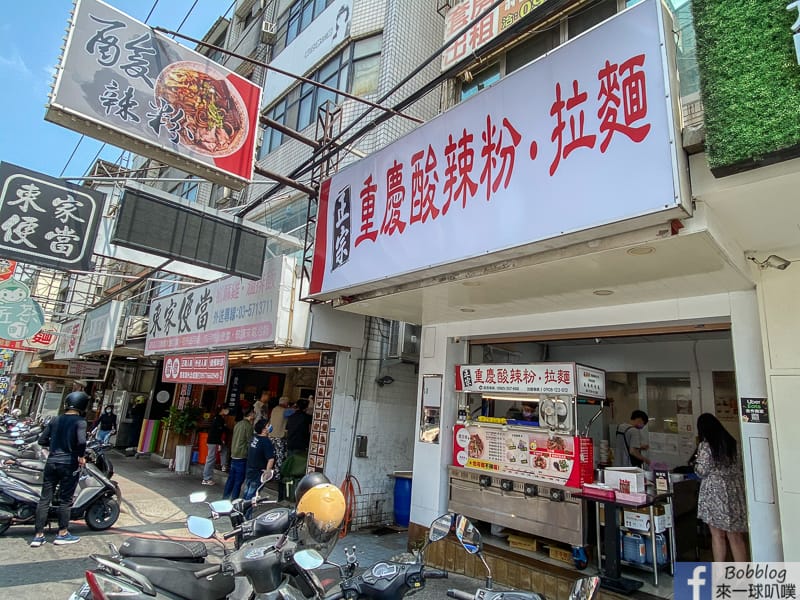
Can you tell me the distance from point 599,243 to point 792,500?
265cm

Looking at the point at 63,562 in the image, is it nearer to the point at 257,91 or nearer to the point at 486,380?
the point at 486,380

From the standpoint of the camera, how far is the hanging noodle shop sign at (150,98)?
4.83 metres

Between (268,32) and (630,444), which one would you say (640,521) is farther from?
(268,32)

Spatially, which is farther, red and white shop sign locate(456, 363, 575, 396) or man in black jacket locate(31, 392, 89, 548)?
man in black jacket locate(31, 392, 89, 548)

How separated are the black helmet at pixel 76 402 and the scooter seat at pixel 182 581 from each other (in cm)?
360

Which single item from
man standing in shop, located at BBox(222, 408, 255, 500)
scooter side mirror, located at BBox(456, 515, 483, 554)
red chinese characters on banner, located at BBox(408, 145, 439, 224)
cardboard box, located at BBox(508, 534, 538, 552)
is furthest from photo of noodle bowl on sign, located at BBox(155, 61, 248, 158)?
cardboard box, located at BBox(508, 534, 538, 552)

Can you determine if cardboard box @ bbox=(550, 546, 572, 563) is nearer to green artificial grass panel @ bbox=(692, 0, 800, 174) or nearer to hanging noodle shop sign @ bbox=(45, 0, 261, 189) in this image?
green artificial grass panel @ bbox=(692, 0, 800, 174)

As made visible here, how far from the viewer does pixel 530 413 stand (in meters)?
6.44

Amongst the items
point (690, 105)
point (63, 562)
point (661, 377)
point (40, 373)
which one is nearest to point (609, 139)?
point (690, 105)

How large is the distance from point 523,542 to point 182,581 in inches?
163

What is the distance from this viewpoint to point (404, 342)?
8555mm

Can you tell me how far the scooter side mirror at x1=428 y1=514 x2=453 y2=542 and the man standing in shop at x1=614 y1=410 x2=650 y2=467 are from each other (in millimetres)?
4992

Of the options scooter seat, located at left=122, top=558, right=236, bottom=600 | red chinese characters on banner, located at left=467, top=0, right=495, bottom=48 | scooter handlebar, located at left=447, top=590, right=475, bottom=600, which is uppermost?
red chinese characters on banner, located at left=467, top=0, right=495, bottom=48

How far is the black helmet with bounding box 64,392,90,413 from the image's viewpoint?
253 inches
